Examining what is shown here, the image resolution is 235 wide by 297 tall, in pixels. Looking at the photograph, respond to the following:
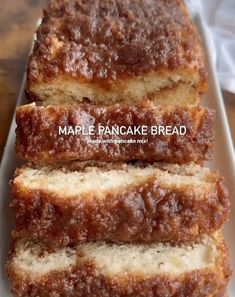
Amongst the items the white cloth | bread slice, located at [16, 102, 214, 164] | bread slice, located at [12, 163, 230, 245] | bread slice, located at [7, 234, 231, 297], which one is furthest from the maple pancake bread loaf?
bread slice, located at [7, 234, 231, 297]

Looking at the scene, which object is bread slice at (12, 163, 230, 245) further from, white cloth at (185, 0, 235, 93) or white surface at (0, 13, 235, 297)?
white cloth at (185, 0, 235, 93)

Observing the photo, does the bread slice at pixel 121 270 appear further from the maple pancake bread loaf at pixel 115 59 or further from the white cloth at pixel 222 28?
the white cloth at pixel 222 28

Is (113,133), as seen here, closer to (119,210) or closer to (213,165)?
(119,210)

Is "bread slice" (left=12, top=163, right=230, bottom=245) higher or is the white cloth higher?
the white cloth

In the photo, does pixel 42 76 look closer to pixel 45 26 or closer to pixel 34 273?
pixel 45 26

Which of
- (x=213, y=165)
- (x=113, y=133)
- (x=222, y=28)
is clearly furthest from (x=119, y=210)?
(x=222, y=28)

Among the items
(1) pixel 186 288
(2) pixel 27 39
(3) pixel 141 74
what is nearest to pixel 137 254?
(1) pixel 186 288
